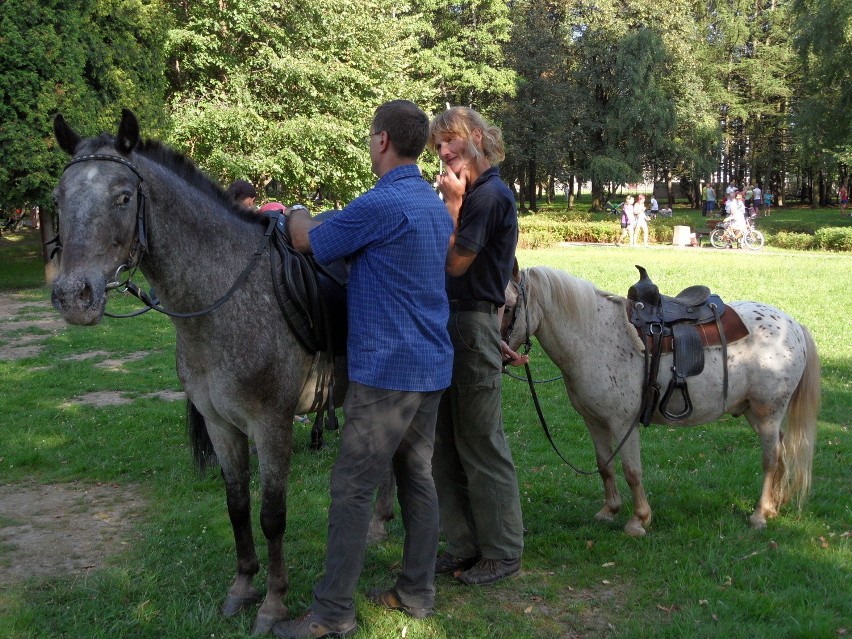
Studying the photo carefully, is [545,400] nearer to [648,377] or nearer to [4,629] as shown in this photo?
[648,377]

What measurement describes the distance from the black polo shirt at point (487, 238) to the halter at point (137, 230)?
4.85 feet

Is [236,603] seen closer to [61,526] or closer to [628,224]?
[61,526]

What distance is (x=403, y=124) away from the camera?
3.36 meters

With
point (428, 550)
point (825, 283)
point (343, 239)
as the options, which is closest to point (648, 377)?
point (428, 550)

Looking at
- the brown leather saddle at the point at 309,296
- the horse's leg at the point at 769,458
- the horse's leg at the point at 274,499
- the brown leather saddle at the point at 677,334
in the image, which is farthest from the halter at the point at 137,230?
the horse's leg at the point at 769,458

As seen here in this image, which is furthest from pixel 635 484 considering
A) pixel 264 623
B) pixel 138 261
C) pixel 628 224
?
pixel 628 224

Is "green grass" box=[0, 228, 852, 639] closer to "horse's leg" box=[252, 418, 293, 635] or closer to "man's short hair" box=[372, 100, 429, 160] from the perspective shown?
"horse's leg" box=[252, 418, 293, 635]

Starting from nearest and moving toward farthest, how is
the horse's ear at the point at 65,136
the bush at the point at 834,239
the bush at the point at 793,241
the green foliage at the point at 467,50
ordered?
the horse's ear at the point at 65,136 → the bush at the point at 834,239 → the bush at the point at 793,241 → the green foliage at the point at 467,50

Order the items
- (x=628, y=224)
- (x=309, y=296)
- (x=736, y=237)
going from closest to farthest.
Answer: (x=309, y=296)
(x=736, y=237)
(x=628, y=224)

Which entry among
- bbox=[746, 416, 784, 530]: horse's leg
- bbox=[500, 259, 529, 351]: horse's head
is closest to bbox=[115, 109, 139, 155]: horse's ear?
bbox=[500, 259, 529, 351]: horse's head

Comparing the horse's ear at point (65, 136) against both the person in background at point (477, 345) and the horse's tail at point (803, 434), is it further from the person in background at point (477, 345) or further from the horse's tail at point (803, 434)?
the horse's tail at point (803, 434)

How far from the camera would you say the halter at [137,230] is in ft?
10.2

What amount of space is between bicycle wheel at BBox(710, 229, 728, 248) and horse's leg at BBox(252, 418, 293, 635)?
88.4ft

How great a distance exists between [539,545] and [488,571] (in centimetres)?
65
